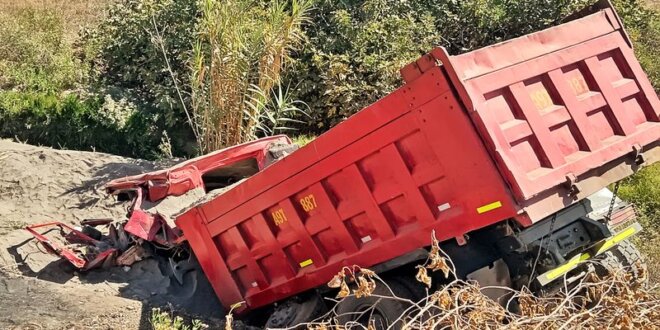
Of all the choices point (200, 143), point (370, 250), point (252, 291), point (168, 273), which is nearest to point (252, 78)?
point (200, 143)

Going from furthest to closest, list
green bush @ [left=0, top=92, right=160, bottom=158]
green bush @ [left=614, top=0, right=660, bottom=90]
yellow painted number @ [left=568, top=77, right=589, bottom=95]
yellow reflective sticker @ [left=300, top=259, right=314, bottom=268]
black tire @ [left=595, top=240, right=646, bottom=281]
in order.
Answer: green bush @ [left=614, top=0, right=660, bottom=90]
green bush @ [left=0, top=92, right=160, bottom=158]
yellow reflective sticker @ [left=300, top=259, right=314, bottom=268]
black tire @ [left=595, top=240, right=646, bottom=281]
yellow painted number @ [left=568, top=77, right=589, bottom=95]

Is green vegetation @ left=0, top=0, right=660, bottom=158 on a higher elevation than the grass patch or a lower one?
higher

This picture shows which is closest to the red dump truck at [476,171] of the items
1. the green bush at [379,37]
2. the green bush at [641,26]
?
the green bush at [379,37]

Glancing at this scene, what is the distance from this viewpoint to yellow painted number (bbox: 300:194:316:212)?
18.4 feet

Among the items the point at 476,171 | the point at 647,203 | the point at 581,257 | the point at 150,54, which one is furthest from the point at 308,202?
the point at 150,54

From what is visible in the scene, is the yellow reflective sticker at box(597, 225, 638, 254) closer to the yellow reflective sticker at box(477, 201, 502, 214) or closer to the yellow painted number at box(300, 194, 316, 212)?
the yellow reflective sticker at box(477, 201, 502, 214)

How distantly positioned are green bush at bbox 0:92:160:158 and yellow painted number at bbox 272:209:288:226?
20.2ft

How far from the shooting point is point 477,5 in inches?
505

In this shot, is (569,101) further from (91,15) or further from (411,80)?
(91,15)

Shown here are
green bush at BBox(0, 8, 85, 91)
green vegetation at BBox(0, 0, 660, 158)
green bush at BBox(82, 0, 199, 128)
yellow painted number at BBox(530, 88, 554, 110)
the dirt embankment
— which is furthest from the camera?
green bush at BBox(0, 8, 85, 91)

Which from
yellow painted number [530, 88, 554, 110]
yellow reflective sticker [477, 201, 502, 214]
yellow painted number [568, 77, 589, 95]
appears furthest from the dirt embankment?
yellow painted number [568, 77, 589, 95]

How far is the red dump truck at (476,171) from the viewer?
4.67m

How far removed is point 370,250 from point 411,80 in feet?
4.37

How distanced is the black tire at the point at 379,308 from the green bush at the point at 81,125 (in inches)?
266
